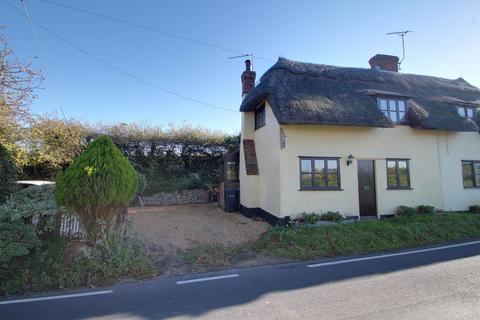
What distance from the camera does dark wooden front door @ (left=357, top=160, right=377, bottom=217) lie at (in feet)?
38.8

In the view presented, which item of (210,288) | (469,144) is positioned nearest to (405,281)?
(210,288)

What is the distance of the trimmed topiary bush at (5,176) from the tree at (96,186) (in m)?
5.14

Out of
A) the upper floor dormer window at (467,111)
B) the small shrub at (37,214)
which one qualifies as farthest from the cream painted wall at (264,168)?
the upper floor dormer window at (467,111)

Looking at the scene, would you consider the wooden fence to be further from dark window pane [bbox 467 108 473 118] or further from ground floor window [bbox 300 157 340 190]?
dark window pane [bbox 467 108 473 118]

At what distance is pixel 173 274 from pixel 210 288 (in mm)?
1342

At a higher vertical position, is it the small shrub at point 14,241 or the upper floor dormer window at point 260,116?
the upper floor dormer window at point 260,116

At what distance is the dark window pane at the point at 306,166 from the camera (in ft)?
36.2

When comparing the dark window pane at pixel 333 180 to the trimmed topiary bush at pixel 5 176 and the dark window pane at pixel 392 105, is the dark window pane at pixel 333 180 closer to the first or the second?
the dark window pane at pixel 392 105

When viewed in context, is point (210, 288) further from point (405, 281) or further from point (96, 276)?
point (405, 281)

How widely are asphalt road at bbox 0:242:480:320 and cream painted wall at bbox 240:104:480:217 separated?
457cm

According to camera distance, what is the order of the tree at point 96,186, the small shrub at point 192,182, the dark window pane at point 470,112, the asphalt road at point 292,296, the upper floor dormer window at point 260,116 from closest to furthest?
the asphalt road at point 292,296 → the tree at point 96,186 → the upper floor dormer window at point 260,116 → the dark window pane at point 470,112 → the small shrub at point 192,182

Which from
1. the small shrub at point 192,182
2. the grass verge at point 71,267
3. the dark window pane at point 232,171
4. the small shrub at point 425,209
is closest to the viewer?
the grass verge at point 71,267

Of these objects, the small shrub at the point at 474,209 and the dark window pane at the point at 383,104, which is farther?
the small shrub at the point at 474,209

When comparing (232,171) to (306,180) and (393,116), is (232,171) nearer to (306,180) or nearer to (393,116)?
(306,180)
